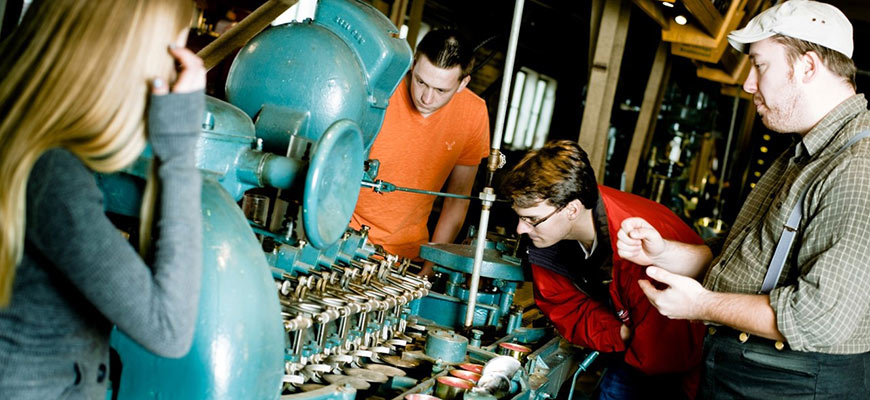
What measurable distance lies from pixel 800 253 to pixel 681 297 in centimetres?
28

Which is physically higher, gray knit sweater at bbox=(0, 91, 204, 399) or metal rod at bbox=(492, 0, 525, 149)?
metal rod at bbox=(492, 0, 525, 149)

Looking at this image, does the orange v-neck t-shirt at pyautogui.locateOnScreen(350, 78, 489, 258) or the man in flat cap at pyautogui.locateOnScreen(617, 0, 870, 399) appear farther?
the orange v-neck t-shirt at pyautogui.locateOnScreen(350, 78, 489, 258)

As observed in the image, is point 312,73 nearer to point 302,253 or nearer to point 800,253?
point 302,253

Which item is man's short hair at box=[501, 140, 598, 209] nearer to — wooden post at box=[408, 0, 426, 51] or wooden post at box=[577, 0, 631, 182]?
wooden post at box=[577, 0, 631, 182]

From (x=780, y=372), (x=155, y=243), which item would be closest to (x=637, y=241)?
(x=780, y=372)

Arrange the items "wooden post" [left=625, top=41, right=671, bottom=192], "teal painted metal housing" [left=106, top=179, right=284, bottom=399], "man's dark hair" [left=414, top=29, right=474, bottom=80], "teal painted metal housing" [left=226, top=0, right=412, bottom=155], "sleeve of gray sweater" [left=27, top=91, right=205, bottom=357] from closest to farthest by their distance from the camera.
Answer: "sleeve of gray sweater" [left=27, top=91, right=205, bottom=357], "teal painted metal housing" [left=106, top=179, right=284, bottom=399], "teal painted metal housing" [left=226, top=0, right=412, bottom=155], "man's dark hair" [left=414, top=29, right=474, bottom=80], "wooden post" [left=625, top=41, right=671, bottom=192]

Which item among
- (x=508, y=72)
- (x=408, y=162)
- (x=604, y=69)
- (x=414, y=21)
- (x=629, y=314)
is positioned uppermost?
(x=414, y=21)

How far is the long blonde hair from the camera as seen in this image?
0.97 m

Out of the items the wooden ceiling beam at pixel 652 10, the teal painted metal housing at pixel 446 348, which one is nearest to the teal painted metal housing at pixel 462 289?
the teal painted metal housing at pixel 446 348

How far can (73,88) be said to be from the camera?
3.24ft

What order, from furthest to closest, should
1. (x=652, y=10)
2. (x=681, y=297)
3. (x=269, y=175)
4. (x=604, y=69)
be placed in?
1. (x=604, y=69)
2. (x=652, y=10)
3. (x=681, y=297)
4. (x=269, y=175)

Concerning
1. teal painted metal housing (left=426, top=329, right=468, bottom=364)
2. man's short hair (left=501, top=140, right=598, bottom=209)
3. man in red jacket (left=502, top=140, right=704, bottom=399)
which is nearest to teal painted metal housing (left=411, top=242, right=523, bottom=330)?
man in red jacket (left=502, top=140, right=704, bottom=399)

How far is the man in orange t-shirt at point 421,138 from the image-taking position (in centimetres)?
271

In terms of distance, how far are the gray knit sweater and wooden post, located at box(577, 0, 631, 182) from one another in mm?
3440
